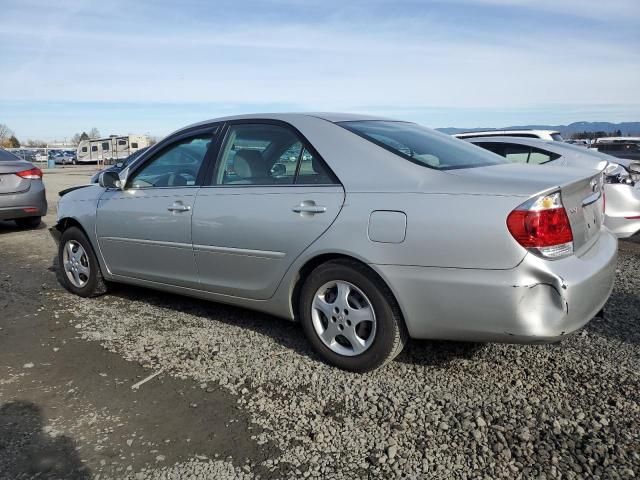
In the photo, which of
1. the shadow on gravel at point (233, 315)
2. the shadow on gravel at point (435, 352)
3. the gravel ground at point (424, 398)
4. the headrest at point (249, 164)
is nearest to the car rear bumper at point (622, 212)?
the gravel ground at point (424, 398)

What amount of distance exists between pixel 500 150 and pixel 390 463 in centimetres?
578

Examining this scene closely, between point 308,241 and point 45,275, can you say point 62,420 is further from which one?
point 45,275

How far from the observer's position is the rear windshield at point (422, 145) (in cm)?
335

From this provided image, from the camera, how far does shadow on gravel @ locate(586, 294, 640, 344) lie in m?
3.85

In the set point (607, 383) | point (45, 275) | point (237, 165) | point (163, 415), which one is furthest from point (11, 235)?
point (607, 383)

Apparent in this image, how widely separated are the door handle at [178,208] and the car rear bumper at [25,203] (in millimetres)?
5773

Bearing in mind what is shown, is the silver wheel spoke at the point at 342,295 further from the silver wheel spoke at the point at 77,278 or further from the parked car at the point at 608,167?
the parked car at the point at 608,167

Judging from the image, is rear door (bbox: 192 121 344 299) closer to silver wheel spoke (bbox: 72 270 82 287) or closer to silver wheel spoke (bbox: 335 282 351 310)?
silver wheel spoke (bbox: 335 282 351 310)

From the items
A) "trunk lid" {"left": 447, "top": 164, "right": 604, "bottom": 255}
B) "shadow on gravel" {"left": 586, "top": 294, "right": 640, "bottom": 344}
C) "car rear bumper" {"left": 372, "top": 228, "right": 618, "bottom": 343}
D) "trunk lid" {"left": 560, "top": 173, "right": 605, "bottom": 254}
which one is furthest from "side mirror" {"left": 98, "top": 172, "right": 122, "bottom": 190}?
"shadow on gravel" {"left": 586, "top": 294, "right": 640, "bottom": 344}

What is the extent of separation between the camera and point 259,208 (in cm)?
362

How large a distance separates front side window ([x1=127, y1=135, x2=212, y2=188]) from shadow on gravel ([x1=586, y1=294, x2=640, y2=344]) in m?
3.18

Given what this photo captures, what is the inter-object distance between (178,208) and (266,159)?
81 centimetres

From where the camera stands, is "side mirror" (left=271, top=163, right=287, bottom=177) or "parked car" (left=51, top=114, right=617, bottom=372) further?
"side mirror" (left=271, top=163, right=287, bottom=177)

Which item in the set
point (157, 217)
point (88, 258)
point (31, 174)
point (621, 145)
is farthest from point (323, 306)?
point (621, 145)
